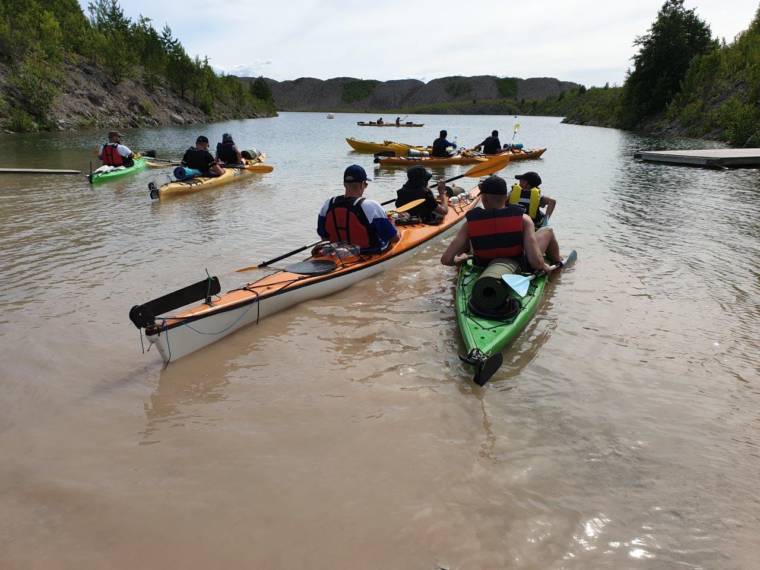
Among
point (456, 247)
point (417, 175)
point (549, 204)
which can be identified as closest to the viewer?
point (456, 247)

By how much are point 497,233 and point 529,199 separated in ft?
8.05

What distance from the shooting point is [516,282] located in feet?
17.4

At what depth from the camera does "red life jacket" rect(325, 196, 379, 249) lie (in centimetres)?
647

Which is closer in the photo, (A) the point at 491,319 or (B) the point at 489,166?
(A) the point at 491,319

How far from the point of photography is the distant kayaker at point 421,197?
8.77 m

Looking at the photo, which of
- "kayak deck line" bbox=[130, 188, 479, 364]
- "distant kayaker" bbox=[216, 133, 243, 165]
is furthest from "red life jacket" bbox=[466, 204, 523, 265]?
"distant kayaker" bbox=[216, 133, 243, 165]

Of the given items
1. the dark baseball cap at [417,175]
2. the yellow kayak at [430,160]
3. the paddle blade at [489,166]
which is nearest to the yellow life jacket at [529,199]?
the dark baseball cap at [417,175]

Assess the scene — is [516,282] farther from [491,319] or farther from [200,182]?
[200,182]

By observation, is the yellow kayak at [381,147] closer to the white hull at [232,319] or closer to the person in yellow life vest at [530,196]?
the person in yellow life vest at [530,196]

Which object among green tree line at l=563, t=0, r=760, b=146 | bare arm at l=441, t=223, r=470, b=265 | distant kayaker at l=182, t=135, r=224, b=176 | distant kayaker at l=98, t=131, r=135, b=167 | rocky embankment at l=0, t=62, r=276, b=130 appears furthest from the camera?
rocky embankment at l=0, t=62, r=276, b=130

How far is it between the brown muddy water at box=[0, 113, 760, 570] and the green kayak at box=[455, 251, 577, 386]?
263 millimetres

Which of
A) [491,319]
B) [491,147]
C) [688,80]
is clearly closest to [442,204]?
[491,319]

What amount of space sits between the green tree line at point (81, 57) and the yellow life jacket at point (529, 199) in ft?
120

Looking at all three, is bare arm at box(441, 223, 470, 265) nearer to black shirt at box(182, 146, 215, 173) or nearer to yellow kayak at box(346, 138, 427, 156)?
black shirt at box(182, 146, 215, 173)
